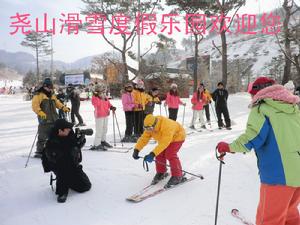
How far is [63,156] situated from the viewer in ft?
14.8

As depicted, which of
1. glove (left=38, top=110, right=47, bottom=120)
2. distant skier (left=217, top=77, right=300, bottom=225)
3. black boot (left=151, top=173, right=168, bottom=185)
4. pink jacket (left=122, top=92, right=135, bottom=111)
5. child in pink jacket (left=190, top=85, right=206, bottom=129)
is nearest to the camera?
distant skier (left=217, top=77, right=300, bottom=225)

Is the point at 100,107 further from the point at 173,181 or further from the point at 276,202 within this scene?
the point at 276,202

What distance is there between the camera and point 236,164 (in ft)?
19.4

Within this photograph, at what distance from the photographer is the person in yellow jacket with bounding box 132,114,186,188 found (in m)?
4.55

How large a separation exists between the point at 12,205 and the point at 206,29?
2173cm

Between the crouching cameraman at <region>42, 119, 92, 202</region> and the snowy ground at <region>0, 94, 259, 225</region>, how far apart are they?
21 cm

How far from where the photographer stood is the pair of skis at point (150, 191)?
14.3ft

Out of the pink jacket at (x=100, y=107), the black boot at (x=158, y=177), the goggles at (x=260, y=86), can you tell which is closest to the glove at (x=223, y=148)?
the goggles at (x=260, y=86)

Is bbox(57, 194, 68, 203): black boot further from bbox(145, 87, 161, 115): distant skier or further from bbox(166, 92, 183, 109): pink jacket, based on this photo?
bbox(166, 92, 183, 109): pink jacket

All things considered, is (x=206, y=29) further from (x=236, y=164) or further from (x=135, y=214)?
(x=135, y=214)

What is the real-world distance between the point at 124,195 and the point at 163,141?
991mm

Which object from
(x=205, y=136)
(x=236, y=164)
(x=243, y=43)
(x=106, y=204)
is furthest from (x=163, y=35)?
(x=243, y=43)

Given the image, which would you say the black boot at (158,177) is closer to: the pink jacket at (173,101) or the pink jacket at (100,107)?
the pink jacket at (100,107)

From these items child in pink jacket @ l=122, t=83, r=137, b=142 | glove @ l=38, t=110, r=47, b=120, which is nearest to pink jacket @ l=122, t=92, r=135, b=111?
child in pink jacket @ l=122, t=83, r=137, b=142
